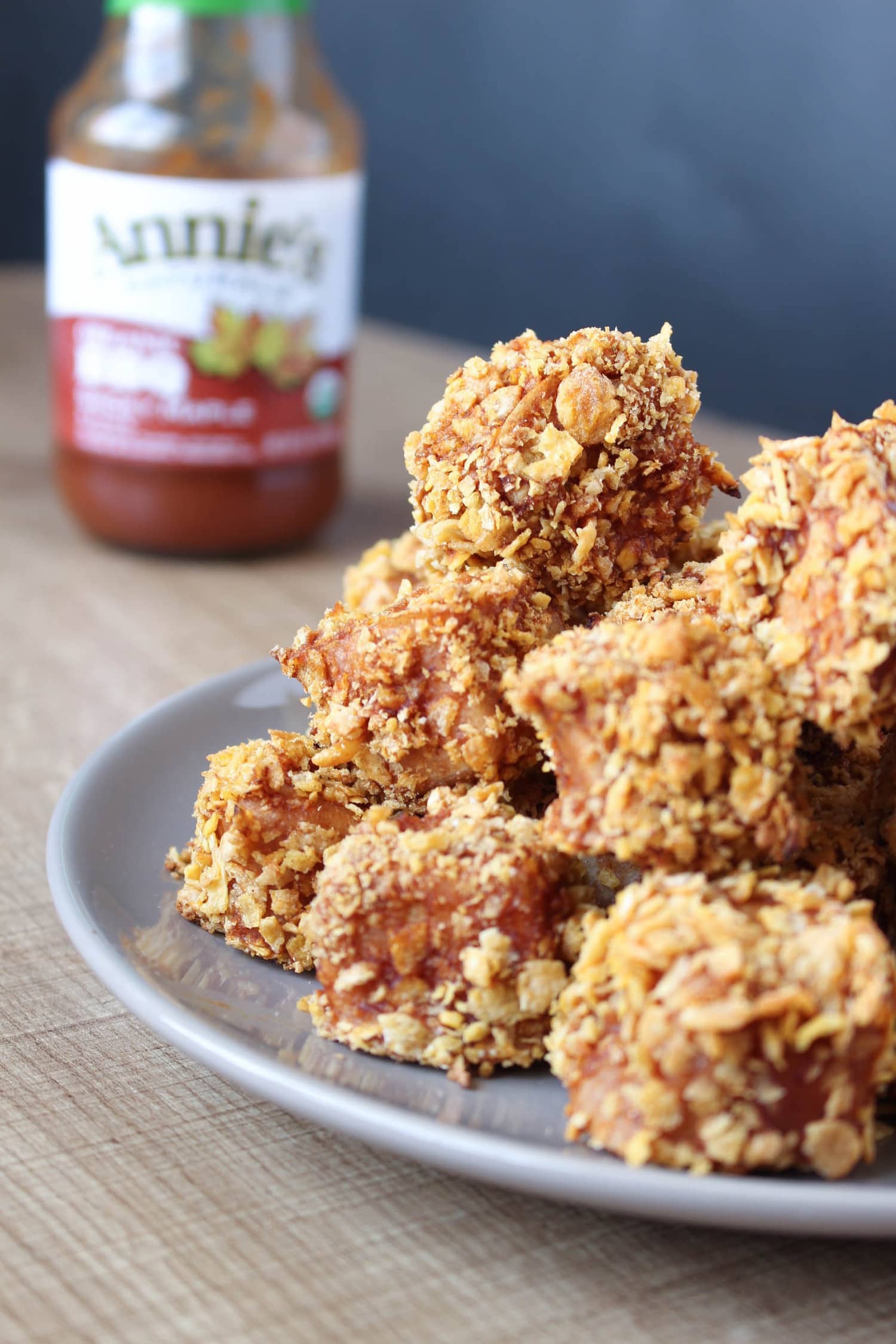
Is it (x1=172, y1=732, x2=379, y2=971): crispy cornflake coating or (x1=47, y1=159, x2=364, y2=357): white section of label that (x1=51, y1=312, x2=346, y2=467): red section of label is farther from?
(x1=172, y1=732, x2=379, y2=971): crispy cornflake coating

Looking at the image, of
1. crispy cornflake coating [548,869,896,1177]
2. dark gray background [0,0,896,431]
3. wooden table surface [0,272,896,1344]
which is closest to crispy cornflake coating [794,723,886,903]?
crispy cornflake coating [548,869,896,1177]

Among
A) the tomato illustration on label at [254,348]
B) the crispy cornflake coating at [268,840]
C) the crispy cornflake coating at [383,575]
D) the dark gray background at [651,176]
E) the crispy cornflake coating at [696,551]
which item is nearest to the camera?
the crispy cornflake coating at [268,840]

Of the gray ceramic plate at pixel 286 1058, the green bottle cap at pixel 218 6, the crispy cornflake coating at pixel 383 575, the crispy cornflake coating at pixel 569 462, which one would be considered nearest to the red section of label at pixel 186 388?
the green bottle cap at pixel 218 6

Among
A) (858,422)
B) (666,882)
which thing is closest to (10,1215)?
(666,882)

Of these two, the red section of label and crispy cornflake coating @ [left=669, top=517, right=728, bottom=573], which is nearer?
crispy cornflake coating @ [left=669, top=517, right=728, bottom=573]

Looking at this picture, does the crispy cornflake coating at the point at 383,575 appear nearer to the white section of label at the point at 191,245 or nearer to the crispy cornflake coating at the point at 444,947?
the crispy cornflake coating at the point at 444,947

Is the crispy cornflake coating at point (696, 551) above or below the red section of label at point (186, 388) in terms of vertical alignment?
above

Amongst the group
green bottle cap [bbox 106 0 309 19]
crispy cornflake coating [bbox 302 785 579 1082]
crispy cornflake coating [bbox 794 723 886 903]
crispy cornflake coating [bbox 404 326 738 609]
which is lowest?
crispy cornflake coating [bbox 302 785 579 1082]
